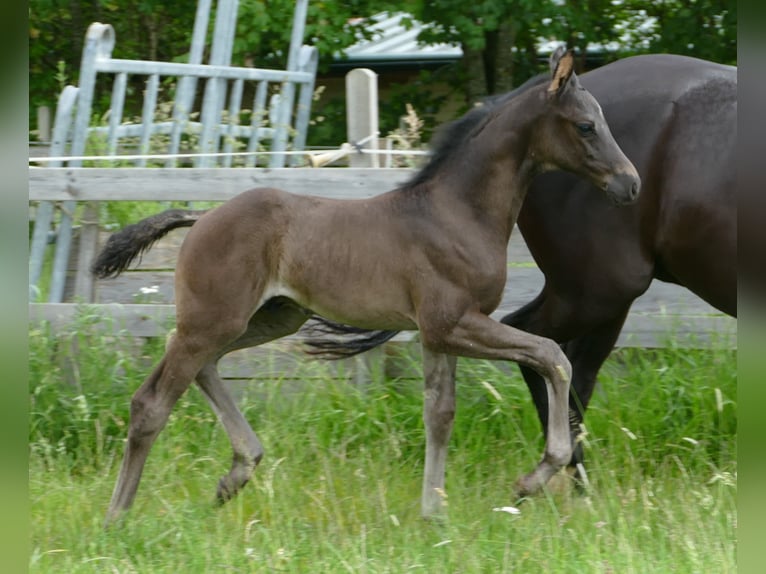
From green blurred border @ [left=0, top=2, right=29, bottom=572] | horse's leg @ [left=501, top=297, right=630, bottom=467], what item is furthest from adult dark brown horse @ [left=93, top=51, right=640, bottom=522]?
green blurred border @ [left=0, top=2, right=29, bottom=572]

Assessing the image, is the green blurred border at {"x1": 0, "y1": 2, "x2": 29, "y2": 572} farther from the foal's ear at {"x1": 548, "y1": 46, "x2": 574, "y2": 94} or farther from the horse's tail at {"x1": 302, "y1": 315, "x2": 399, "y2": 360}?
the horse's tail at {"x1": 302, "y1": 315, "x2": 399, "y2": 360}

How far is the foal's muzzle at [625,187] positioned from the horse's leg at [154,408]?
1607mm

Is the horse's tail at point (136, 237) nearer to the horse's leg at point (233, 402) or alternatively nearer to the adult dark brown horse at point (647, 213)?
the horse's leg at point (233, 402)

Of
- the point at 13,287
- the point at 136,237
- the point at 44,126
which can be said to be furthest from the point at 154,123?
the point at 13,287

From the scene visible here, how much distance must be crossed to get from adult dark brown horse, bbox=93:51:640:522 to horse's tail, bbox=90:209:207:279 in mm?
233

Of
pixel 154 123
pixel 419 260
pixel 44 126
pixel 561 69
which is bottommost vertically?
pixel 44 126

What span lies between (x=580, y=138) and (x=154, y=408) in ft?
6.10

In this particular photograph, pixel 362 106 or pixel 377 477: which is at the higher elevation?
pixel 362 106

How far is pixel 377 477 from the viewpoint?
4.22m

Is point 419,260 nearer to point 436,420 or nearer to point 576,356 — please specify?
point 436,420

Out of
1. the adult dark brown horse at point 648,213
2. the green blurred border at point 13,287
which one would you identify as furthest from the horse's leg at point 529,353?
the green blurred border at point 13,287

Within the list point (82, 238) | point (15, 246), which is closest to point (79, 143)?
point (82, 238)

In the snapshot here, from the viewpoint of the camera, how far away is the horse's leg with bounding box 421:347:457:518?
387cm

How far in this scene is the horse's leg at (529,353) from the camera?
3617 millimetres
